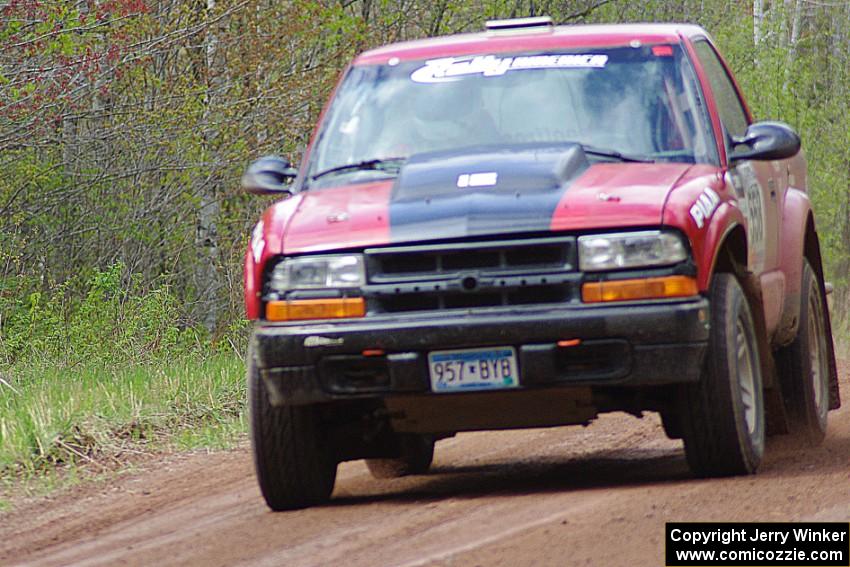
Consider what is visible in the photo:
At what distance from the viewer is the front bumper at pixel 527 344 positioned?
5723mm

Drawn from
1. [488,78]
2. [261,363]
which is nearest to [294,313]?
[261,363]

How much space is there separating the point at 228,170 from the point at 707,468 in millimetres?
11651

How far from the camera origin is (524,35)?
731cm

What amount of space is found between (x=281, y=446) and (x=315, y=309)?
0.61 m

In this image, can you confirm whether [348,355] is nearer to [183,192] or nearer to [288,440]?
[288,440]

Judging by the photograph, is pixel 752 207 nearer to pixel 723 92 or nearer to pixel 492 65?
pixel 723 92

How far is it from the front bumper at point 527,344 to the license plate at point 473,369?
0.09ft

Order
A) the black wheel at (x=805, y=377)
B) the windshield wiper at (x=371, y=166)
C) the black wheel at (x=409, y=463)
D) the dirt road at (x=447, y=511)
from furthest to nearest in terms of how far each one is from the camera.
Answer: the black wheel at (x=805, y=377), the black wheel at (x=409, y=463), the windshield wiper at (x=371, y=166), the dirt road at (x=447, y=511)

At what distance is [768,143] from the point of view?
6762 millimetres

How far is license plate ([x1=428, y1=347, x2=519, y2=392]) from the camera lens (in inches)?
228

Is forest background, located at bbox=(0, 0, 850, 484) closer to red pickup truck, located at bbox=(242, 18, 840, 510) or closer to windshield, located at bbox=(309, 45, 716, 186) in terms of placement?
windshield, located at bbox=(309, 45, 716, 186)

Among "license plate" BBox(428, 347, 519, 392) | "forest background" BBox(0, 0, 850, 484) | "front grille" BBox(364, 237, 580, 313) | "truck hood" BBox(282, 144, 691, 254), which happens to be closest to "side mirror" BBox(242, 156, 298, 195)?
"truck hood" BBox(282, 144, 691, 254)

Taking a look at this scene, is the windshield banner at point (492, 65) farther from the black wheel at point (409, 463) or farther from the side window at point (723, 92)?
the black wheel at point (409, 463)

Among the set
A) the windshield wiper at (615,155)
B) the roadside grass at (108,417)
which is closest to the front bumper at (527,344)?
the windshield wiper at (615,155)
